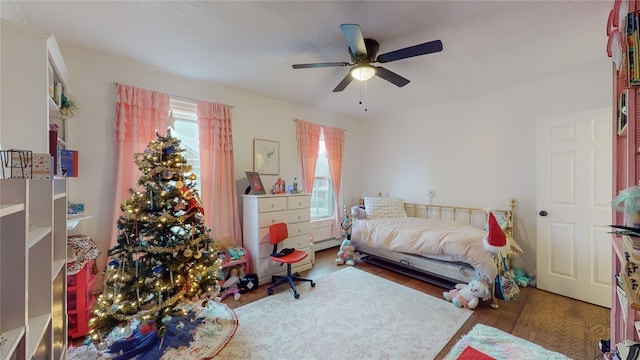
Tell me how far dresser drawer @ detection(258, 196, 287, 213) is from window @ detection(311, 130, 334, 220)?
3.98 ft

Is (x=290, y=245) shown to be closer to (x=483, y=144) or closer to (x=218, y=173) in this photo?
(x=218, y=173)

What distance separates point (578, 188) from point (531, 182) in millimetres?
507

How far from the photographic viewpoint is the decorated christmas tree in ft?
6.04

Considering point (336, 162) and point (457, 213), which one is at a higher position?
point (336, 162)

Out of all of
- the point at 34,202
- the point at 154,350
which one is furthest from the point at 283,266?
the point at 34,202

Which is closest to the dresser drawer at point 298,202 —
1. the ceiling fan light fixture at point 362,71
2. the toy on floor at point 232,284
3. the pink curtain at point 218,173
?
the pink curtain at point 218,173

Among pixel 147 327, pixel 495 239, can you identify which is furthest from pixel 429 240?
pixel 147 327

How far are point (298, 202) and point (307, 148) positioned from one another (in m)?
1.11

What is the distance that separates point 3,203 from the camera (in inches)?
32.7

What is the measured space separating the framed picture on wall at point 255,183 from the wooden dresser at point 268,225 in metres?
0.14

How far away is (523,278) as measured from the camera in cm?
307

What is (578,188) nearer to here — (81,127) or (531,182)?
(531,182)

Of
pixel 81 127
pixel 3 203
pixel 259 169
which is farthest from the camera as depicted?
pixel 259 169

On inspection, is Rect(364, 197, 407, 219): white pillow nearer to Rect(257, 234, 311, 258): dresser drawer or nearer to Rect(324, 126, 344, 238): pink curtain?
Rect(324, 126, 344, 238): pink curtain
